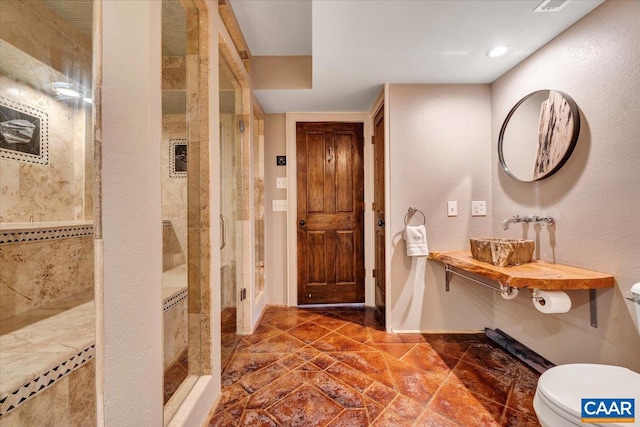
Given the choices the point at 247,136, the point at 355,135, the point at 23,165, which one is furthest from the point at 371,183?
the point at 23,165

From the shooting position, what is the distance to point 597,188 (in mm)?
1443

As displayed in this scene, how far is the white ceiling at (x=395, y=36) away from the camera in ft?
4.76

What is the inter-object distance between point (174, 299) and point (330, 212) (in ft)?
6.66

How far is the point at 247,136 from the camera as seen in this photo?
232 centimetres

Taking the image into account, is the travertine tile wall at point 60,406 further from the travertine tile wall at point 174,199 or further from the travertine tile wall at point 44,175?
the travertine tile wall at point 44,175

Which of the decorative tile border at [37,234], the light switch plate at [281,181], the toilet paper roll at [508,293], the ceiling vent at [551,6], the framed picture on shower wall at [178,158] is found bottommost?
the toilet paper roll at [508,293]

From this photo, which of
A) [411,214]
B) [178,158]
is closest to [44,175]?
[178,158]

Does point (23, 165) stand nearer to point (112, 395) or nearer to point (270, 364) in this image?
point (112, 395)

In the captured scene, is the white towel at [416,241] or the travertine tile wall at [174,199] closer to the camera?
the travertine tile wall at [174,199]

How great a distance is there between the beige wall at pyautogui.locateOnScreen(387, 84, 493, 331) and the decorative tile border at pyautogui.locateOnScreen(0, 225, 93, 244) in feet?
6.90

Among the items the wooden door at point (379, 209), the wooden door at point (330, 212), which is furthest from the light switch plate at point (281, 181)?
the wooden door at point (379, 209)

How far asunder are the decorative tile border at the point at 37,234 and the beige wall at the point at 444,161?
2.10 m

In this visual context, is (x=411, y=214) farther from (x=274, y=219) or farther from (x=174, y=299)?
(x=174, y=299)

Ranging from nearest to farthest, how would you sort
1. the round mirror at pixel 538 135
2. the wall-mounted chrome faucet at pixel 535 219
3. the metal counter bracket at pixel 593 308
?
the metal counter bracket at pixel 593 308, the round mirror at pixel 538 135, the wall-mounted chrome faucet at pixel 535 219
